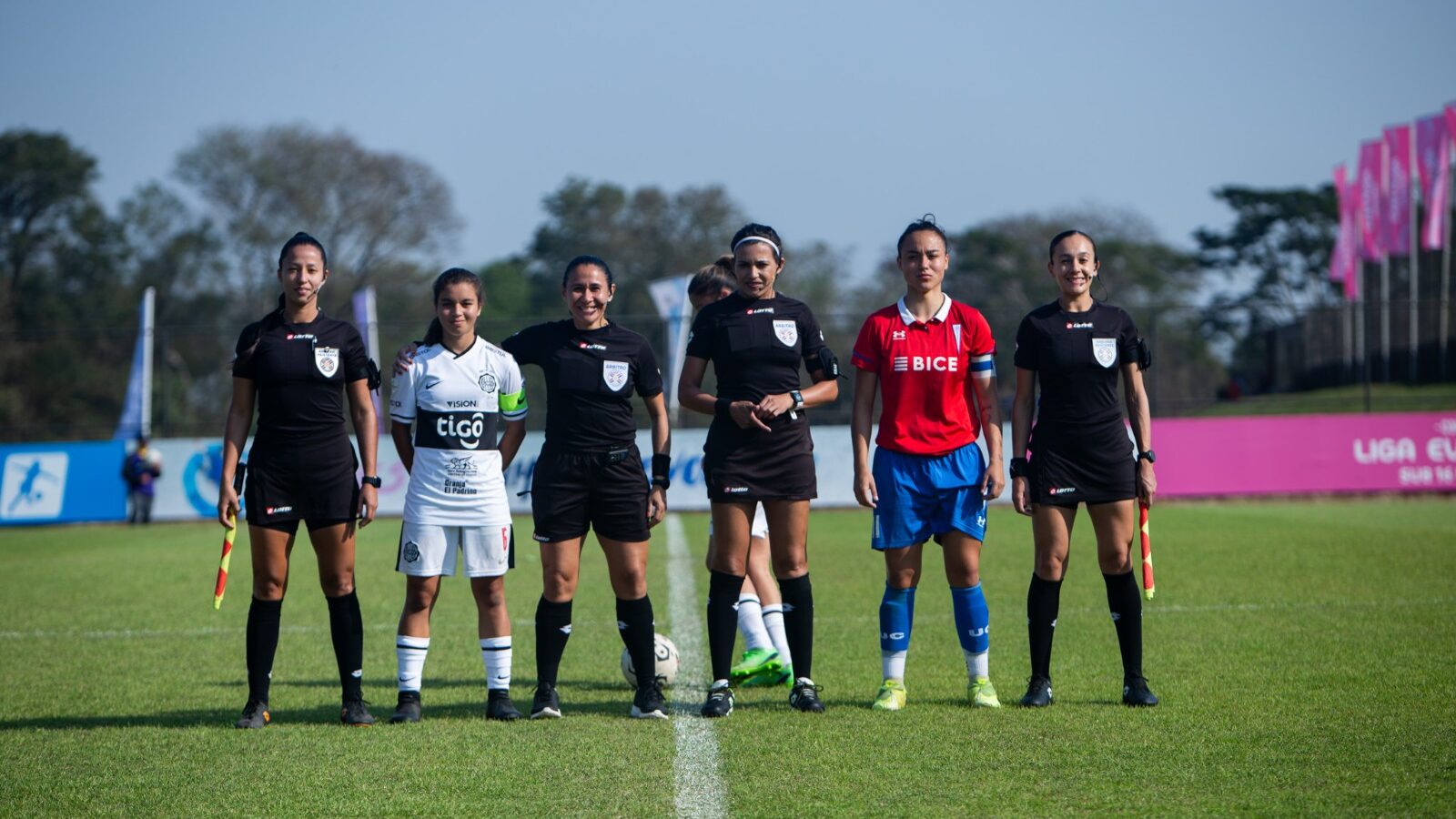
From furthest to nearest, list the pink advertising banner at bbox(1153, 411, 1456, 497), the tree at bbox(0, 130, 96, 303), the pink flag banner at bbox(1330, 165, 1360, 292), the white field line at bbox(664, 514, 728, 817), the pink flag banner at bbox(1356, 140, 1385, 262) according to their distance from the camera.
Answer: the tree at bbox(0, 130, 96, 303)
the pink flag banner at bbox(1330, 165, 1360, 292)
the pink flag banner at bbox(1356, 140, 1385, 262)
the pink advertising banner at bbox(1153, 411, 1456, 497)
the white field line at bbox(664, 514, 728, 817)

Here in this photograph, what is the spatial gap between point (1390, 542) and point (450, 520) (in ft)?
36.1

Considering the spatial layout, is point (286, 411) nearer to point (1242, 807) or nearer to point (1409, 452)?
point (1242, 807)

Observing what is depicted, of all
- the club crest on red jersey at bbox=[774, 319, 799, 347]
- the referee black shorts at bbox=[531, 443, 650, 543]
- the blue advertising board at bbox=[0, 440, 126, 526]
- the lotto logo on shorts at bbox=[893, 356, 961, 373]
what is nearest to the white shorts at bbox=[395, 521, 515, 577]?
the referee black shorts at bbox=[531, 443, 650, 543]

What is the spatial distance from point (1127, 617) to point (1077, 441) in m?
0.86

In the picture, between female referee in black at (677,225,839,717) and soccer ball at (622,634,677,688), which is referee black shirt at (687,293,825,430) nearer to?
female referee in black at (677,225,839,717)

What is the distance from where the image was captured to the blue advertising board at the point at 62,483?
22.1 meters

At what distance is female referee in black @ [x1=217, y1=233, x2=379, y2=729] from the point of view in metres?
5.95

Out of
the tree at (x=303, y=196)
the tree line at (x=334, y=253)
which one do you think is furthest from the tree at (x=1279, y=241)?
the tree at (x=303, y=196)

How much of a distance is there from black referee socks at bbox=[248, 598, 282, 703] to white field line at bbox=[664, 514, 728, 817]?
187 cm

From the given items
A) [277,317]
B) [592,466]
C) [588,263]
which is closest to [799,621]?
[592,466]

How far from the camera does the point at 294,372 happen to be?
19.5 ft

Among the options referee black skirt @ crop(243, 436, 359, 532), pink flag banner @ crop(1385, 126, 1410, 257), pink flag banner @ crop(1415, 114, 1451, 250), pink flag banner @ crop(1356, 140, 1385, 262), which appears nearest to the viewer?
referee black skirt @ crop(243, 436, 359, 532)

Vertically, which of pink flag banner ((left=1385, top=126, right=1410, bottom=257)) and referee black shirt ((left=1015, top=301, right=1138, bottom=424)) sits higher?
pink flag banner ((left=1385, top=126, right=1410, bottom=257))

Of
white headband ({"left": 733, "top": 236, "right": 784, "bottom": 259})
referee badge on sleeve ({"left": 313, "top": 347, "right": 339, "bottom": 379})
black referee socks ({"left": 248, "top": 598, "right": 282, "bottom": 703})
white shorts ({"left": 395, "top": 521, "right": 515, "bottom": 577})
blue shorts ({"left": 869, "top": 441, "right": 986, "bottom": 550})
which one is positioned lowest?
black referee socks ({"left": 248, "top": 598, "right": 282, "bottom": 703})
